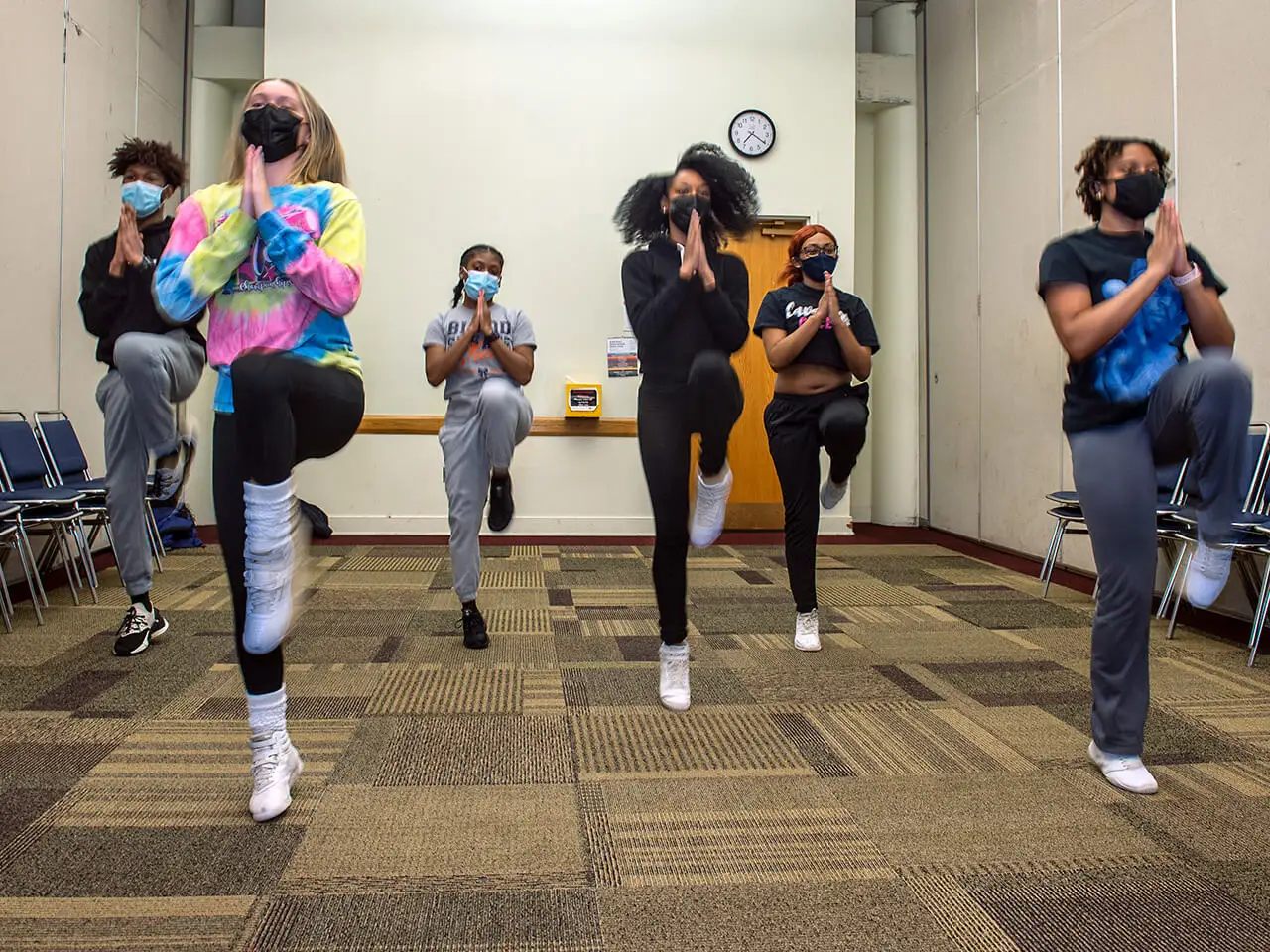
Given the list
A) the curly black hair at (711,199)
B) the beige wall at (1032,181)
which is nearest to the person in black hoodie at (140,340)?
the curly black hair at (711,199)

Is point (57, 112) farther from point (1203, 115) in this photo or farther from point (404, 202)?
point (1203, 115)

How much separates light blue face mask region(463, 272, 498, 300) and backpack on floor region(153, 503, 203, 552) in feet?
11.3

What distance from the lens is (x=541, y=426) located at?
6938 millimetres

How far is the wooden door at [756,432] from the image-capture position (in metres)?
7.18

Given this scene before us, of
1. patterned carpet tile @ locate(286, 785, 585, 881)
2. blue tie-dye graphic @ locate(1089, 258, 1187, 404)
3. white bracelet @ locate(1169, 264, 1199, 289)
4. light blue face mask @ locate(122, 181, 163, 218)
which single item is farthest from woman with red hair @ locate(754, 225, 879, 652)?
light blue face mask @ locate(122, 181, 163, 218)

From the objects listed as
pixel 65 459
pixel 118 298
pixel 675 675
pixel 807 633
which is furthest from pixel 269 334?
pixel 65 459

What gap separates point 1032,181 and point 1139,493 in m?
4.41

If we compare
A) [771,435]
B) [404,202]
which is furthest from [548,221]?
[771,435]

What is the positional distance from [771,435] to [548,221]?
4134mm

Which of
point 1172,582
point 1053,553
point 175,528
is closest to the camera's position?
point 1172,582

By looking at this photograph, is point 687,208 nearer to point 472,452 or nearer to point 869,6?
point 472,452

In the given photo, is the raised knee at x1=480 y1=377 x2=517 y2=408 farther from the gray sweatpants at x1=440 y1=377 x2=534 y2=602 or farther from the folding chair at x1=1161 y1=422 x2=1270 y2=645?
the folding chair at x1=1161 y1=422 x2=1270 y2=645

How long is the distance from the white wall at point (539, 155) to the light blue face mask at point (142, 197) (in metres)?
3.58

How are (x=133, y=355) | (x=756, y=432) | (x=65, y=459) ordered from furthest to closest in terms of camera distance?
1. (x=756, y=432)
2. (x=65, y=459)
3. (x=133, y=355)
